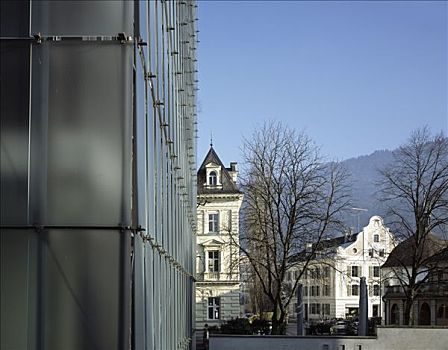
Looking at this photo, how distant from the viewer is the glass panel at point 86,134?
5855mm

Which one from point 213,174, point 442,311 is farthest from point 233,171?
point 442,311

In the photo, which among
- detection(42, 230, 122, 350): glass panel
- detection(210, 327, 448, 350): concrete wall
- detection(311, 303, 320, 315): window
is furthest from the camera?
detection(311, 303, 320, 315): window

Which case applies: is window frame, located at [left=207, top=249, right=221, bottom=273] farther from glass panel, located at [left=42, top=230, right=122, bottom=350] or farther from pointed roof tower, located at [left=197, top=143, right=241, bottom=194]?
glass panel, located at [left=42, top=230, right=122, bottom=350]

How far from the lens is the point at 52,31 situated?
607cm

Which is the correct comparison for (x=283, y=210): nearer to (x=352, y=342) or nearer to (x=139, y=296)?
(x=352, y=342)

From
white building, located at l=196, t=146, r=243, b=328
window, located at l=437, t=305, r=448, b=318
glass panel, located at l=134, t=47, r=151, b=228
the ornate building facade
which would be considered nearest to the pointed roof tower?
white building, located at l=196, t=146, r=243, b=328

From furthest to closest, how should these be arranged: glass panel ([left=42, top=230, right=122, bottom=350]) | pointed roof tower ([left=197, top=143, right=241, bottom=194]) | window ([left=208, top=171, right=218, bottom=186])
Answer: window ([left=208, top=171, right=218, bottom=186]) → pointed roof tower ([left=197, top=143, right=241, bottom=194]) → glass panel ([left=42, top=230, right=122, bottom=350])

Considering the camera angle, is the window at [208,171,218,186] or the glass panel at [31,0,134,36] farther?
the window at [208,171,218,186]

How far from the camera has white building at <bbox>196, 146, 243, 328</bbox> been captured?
187ft

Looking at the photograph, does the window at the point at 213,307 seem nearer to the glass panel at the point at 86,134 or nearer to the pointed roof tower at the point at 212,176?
the pointed roof tower at the point at 212,176

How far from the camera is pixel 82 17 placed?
6.06 meters

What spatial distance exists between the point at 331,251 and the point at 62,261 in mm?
38250

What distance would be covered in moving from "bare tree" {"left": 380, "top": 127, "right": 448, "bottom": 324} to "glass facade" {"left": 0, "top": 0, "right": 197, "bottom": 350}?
36.3 meters

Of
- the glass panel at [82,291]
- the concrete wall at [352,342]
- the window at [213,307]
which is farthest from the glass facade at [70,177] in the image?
the window at [213,307]
